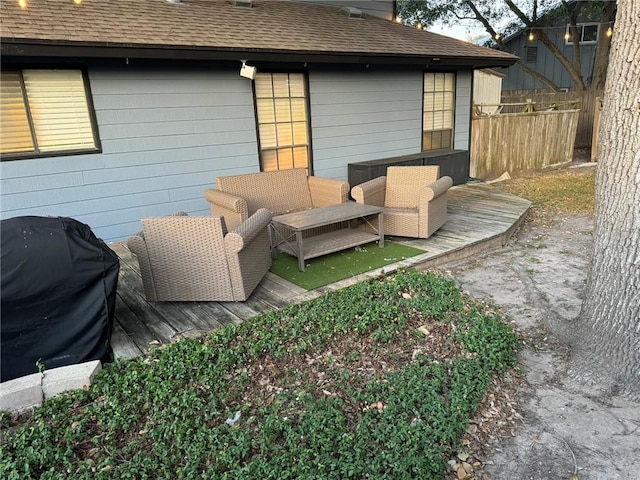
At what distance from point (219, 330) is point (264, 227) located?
117 centimetres

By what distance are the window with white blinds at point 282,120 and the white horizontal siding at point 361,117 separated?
0.18m

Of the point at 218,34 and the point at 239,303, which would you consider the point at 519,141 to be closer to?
the point at 218,34

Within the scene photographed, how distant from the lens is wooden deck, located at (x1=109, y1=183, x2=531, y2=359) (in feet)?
10.6

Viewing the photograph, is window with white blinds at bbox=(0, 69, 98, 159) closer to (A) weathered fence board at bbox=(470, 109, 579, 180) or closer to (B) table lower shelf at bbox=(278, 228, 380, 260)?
(B) table lower shelf at bbox=(278, 228, 380, 260)

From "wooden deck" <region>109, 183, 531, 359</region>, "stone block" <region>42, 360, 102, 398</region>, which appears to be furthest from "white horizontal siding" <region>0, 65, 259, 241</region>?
"stone block" <region>42, 360, 102, 398</region>

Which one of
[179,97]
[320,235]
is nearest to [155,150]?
[179,97]

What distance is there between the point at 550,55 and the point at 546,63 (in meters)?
0.37

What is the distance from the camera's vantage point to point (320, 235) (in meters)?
5.02

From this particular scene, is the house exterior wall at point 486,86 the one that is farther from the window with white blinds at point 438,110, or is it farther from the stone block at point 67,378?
the stone block at point 67,378

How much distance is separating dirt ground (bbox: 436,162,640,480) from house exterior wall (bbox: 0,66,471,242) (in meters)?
3.38

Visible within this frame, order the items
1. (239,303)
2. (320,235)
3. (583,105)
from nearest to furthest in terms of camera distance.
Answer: (239,303) → (320,235) → (583,105)

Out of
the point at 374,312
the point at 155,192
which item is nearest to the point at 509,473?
the point at 374,312

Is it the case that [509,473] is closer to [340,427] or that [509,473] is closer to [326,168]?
[340,427]

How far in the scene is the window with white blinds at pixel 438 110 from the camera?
8.12 m
